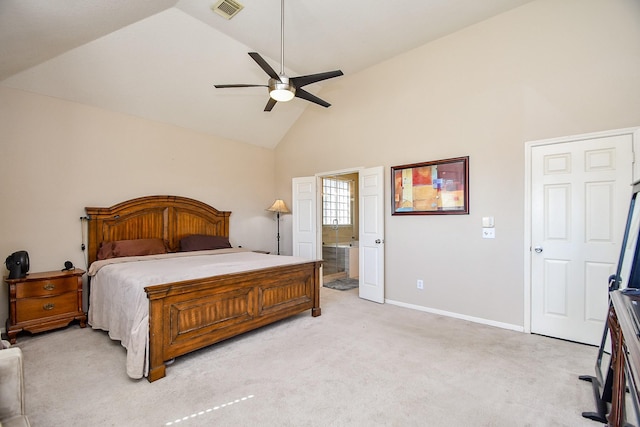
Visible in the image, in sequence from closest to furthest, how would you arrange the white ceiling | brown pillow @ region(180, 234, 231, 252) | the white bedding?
the white bedding → the white ceiling → brown pillow @ region(180, 234, 231, 252)

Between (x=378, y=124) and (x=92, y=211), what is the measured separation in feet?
13.2

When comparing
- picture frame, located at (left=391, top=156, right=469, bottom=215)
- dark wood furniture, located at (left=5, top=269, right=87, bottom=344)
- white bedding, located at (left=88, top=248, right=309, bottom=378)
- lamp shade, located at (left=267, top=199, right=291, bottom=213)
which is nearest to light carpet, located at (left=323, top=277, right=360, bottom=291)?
lamp shade, located at (left=267, top=199, right=291, bottom=213)

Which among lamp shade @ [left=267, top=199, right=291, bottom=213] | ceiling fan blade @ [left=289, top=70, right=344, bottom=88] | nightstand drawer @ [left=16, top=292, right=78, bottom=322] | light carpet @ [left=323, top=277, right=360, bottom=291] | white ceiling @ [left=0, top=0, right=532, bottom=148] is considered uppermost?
white ceiling @ [left=0, top=0, right=532, bottom=148]

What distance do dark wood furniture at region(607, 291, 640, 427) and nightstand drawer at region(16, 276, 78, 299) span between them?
4.43 m

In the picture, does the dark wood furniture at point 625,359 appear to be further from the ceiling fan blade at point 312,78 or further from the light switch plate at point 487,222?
the ceiling fan blade at point 312,78

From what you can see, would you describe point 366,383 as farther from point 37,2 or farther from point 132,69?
point 132,69

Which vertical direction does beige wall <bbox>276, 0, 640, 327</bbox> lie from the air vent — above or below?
below

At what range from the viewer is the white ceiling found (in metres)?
2.74

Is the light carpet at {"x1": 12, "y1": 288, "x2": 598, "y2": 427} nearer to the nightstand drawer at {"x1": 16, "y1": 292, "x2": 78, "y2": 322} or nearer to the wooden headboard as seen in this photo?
the nightstand drawer at {"x1": 16, "y1": 292, "x2": 78, "y2": 322}

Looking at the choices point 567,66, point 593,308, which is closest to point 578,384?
point 593,308

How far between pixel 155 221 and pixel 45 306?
5.22 ft

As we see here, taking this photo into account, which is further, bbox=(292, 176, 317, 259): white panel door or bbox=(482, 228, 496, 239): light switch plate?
bbox=(292, 176, 317, 259): white panel door

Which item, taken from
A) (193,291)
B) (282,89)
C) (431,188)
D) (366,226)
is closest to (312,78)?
(282,89)

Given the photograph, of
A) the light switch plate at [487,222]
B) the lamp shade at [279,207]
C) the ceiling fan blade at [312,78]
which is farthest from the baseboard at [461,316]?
the ceiling fan blade at [312,78]
